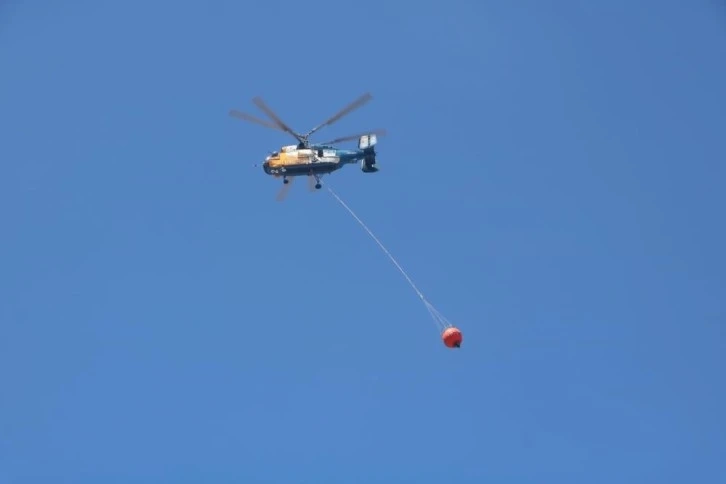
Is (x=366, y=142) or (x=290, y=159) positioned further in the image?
(x=366, y=142)

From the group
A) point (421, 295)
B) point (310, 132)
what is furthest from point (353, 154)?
point (421, 295)

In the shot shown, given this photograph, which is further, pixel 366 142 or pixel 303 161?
pixel 366 142

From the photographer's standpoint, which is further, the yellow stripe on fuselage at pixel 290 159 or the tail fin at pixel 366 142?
the tail fin at pixel 366 142

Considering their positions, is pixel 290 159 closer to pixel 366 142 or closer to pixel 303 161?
pixel 303 161

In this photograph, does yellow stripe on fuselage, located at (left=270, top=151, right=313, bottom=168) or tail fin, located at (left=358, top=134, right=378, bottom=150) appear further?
tail fin, located at (left=358, top=134, right=378, bottom=150)

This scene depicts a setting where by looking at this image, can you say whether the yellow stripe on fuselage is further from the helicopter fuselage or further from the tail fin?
the tail fin

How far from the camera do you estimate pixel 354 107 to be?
45.9 meters

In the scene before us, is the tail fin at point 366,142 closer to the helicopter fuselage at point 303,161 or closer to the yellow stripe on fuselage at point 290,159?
the helicopter fuselage at point 303,161

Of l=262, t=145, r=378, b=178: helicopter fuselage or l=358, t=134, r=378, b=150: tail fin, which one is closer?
l=262, t=145, r=378, b=178: helicopter fuselage

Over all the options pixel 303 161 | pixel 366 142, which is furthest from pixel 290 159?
pixel 366 142

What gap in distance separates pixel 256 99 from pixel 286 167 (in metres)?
4.23

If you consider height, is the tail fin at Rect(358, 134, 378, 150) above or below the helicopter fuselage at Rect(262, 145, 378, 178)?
above

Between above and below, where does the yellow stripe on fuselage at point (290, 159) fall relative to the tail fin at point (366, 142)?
below

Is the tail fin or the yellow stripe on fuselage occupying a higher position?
the tail fin
